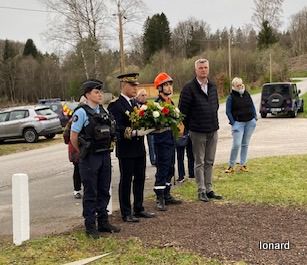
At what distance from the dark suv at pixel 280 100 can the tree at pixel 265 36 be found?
234ft

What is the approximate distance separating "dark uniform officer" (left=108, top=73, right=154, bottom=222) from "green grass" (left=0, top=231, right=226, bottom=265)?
2.91 ft

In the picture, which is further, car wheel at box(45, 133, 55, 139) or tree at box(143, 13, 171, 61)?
tree at box(143, 13, 171, 61)

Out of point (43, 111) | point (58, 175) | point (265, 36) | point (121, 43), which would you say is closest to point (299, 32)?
point (265, 36)

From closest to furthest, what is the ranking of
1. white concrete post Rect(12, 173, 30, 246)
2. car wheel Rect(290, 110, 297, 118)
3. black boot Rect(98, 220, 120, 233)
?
white concrete post Rect(12, 173, 30, 246), black boot Rect(98, 220, 120, 233), car wheel Rect(290, 110, 297, 118)

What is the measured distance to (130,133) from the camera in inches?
255

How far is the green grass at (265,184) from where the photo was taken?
7470mm

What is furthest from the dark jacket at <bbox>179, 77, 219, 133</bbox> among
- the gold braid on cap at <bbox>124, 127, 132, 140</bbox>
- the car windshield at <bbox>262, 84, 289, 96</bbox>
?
the car windshield at <bbox>262, 84, 289, 96</bbox>

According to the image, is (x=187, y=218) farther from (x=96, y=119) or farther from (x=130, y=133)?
(x=96, y=119)

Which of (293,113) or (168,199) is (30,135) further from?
(168,199)

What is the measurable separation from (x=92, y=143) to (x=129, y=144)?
78cm

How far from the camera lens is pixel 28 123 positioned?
854 inches

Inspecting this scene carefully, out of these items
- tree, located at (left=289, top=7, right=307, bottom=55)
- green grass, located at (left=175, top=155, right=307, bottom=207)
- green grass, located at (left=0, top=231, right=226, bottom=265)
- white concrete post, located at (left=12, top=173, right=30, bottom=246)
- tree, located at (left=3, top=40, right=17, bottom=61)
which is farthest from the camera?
tree, located at (left=289, top=7, right=307, bottom=55)

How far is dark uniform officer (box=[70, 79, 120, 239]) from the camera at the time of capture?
5.89 metres

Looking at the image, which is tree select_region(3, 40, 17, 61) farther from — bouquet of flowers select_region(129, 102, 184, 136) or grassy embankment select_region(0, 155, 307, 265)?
bouquet of flowers select_region(129, 102, 184, 136)
